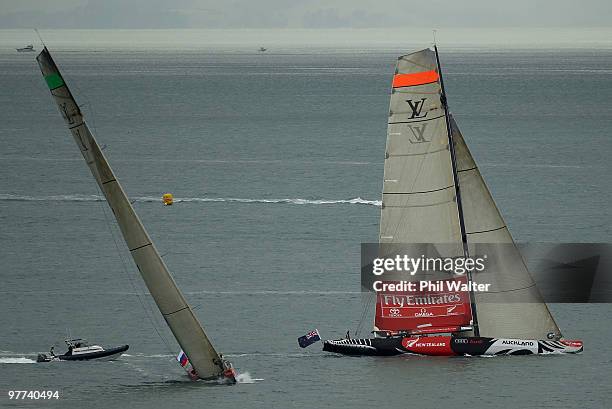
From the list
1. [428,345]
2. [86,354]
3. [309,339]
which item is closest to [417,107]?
[428,345]

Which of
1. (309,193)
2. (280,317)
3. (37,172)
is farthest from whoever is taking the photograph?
(37,172)

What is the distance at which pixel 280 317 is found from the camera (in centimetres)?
7088

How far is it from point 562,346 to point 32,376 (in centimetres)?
2377

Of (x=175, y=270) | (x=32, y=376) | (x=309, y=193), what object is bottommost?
(x=32, y=376)

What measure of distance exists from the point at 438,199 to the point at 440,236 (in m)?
1.66

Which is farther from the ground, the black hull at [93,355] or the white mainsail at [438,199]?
the white mainsail at [438,199]

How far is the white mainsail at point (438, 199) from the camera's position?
186 feet

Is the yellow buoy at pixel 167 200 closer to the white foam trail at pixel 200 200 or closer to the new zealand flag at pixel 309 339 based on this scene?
the white foam trail at pixel 200 200

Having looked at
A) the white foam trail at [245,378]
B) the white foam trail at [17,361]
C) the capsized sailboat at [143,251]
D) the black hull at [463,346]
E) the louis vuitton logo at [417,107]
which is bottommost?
the white foam trail at [245,378]

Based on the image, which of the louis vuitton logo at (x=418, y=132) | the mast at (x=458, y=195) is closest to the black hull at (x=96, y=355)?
the mast at (x=458, y=195)

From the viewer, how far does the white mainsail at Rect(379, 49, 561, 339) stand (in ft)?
186

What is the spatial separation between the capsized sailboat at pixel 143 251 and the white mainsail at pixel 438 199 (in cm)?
930

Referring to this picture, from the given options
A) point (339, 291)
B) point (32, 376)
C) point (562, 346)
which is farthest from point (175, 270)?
point (562, 346)

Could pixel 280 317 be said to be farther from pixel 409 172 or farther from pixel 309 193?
pixel 309 193
